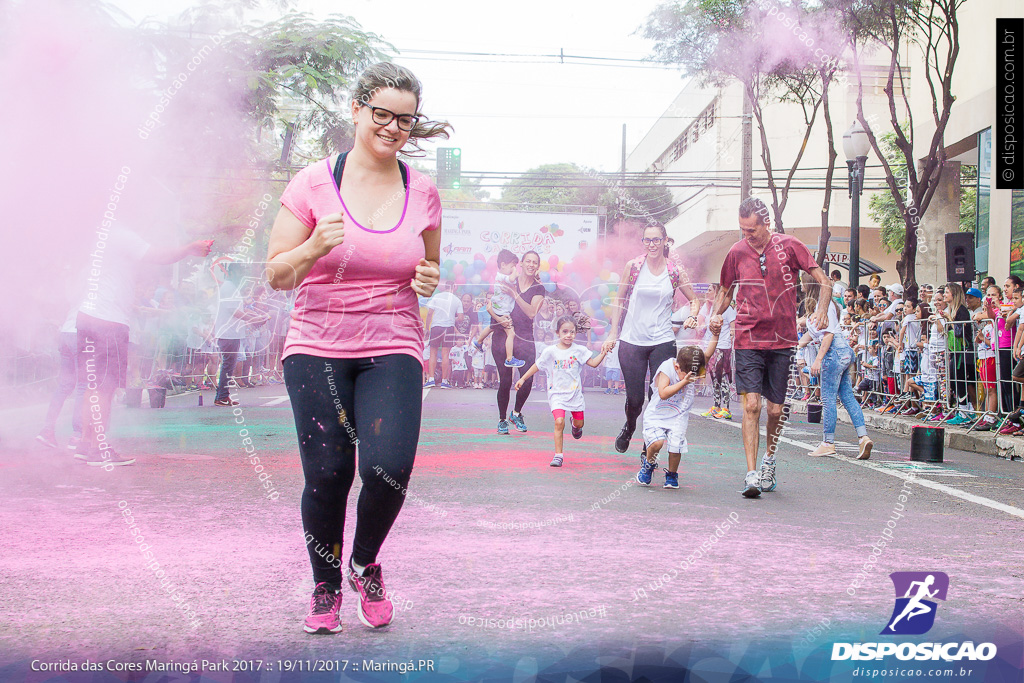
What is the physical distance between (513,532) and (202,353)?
33.9 feet

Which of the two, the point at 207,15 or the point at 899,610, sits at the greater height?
the point at 207,15

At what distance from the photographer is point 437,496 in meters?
6.05

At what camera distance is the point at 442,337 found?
16.4m

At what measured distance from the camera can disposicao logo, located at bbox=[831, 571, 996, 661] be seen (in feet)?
9.91

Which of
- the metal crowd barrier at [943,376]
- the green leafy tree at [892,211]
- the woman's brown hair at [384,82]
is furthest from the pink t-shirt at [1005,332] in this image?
the green leafy tree at [892,211]

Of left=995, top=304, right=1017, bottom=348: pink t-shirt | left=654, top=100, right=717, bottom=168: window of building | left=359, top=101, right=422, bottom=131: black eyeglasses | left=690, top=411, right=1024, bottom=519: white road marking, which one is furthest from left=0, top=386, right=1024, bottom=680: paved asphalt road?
left=654, top=100, right=717, bottom=168: window of building

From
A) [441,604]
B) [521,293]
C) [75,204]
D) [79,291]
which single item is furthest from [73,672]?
[521,293]

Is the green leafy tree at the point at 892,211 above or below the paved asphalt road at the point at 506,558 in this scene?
above

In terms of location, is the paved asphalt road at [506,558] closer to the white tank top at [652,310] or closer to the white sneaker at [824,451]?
the white sneaker at [824,451]

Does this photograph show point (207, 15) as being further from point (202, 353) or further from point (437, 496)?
point (202, 353)

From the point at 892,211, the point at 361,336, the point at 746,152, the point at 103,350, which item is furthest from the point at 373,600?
the point at 892,211

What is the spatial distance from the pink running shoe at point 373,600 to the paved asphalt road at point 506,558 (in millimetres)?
61

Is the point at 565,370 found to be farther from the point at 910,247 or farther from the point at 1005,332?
the point at 910,247

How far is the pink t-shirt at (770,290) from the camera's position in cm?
649
